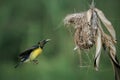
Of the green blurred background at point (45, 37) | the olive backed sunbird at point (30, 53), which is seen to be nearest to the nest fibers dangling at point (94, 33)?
the olive backed sunbird at point (30, 53)

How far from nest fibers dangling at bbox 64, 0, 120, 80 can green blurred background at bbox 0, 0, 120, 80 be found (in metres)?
3.00

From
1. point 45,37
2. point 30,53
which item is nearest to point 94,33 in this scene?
point 30,53

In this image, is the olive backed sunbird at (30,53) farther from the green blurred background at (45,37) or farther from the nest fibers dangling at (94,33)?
the green blurred background at (45,37)

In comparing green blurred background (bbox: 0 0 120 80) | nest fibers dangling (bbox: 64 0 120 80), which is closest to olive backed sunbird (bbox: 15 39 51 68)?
nest fibers dangling (bbox: 64 0 120 80)

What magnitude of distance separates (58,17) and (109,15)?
551mm

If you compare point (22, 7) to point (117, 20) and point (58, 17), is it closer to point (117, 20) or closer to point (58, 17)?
point (58, 17)

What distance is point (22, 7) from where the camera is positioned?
27.8 ft

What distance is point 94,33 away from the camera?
12.0ft

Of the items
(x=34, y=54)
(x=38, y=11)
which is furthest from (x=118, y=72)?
(x=38, y=11)

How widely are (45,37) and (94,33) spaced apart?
372 cm

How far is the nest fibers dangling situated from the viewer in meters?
3.58

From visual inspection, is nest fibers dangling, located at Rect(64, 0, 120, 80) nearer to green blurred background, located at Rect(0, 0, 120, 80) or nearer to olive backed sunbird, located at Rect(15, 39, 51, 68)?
olive backed sunbird, located at Rect(15, 39, 51, 68)

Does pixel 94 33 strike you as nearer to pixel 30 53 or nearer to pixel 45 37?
pixel 30 53

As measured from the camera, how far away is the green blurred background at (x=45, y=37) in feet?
24.1
